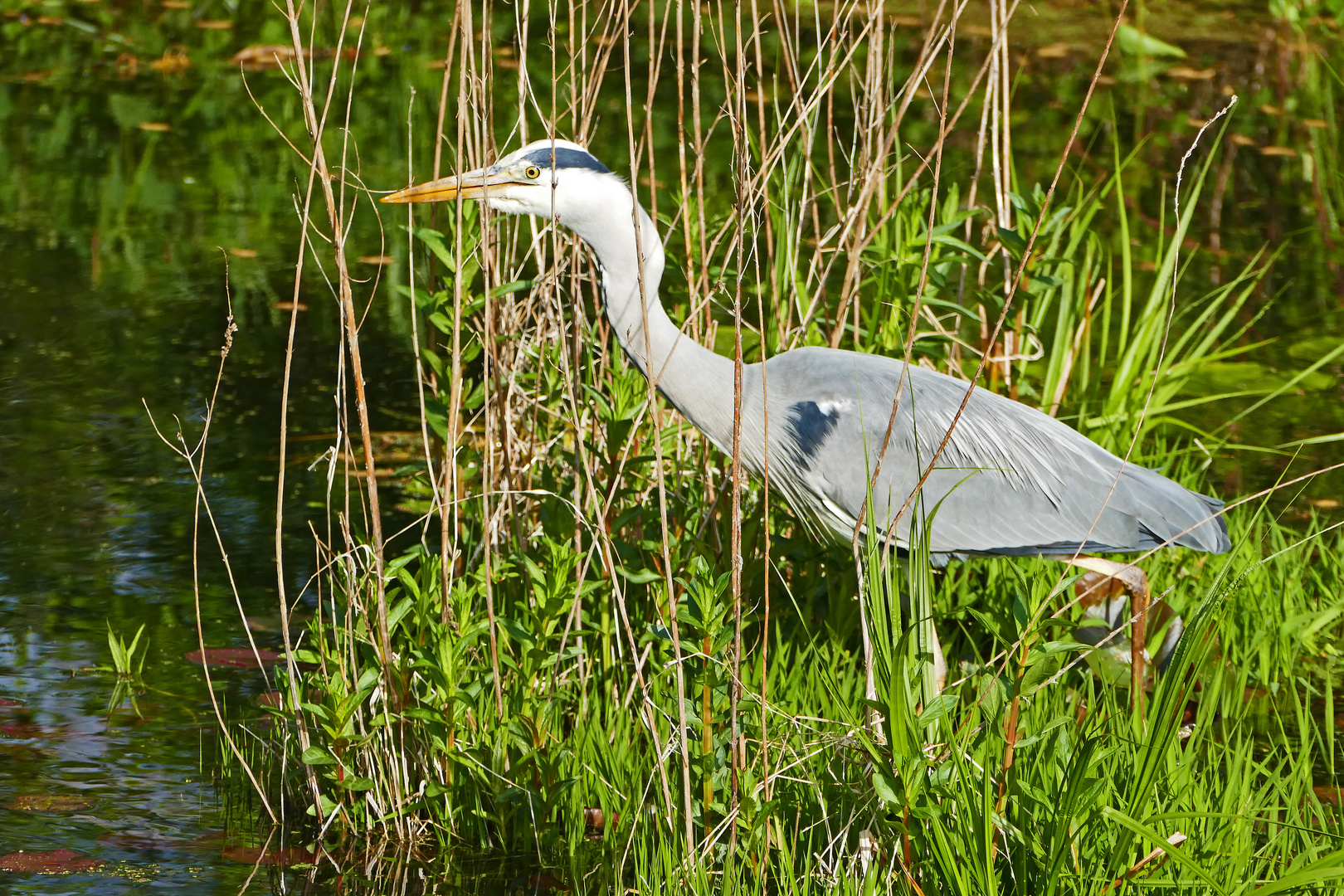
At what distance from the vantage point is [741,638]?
318cm

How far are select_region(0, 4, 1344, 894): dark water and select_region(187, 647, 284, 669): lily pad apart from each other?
0.03 m

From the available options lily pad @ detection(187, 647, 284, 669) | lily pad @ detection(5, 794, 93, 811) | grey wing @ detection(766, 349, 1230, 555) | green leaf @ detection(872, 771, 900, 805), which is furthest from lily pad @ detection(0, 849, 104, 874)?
grey wing @ detection(766, 349, 1230, 555)

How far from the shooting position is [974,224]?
615 cm

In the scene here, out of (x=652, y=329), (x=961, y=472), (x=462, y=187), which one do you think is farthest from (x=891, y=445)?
(x=462, y=187)

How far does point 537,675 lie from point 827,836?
784 mm

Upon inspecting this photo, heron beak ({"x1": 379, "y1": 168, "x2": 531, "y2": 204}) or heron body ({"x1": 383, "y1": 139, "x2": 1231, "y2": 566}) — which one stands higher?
heron beak ({"x1": 379, "y1": 168, "x2": 531, "y2": 204})

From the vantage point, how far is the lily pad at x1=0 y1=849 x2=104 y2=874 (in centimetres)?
305

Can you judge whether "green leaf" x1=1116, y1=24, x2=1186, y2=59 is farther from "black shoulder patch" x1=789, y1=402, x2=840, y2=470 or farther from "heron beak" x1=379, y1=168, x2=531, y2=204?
"heron beak" x1=379, y1=168, x2=531, y2=204

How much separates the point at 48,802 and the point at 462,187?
62.5 inches

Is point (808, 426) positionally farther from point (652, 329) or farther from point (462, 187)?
point (462, 187)

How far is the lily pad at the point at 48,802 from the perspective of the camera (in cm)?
327

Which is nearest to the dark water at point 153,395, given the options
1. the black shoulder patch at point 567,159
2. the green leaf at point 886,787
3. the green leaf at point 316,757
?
the green leaf at point 316,757

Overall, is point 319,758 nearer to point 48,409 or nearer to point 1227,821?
point 1227,821

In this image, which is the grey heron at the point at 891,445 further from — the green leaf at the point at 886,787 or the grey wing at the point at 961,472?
the green leaf at the point at 886,787
